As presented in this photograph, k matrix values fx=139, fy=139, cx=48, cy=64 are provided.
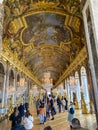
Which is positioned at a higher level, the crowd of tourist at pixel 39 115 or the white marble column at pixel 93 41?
the white marble column at pixel 93 41

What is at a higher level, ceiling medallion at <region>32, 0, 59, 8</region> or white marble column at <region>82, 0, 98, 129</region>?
ceiling medallion at <region>32, 0, 59, 8</region>

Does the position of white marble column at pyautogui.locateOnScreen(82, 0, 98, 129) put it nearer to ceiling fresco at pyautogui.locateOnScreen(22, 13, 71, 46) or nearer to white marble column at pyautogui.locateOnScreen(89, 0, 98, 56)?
white marble column at pyautogui.locateOnScreen(89, 0, 98, 56)

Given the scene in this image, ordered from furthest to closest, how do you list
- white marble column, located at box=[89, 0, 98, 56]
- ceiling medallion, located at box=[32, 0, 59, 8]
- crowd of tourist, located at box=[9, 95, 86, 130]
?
ceiling medallion, located at box=[32, 0, 59, 8]
white marble column, located at box=[89, 0, 98, 56]
crowd of tourist, located at box=[9, 95, 86, 130]

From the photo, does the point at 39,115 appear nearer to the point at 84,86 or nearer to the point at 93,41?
the point at 93,41

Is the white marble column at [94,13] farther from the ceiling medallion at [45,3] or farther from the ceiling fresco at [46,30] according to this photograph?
the ceiling fresco at [46,30]

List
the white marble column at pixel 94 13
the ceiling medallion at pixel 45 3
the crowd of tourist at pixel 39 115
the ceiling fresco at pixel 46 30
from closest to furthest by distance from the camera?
the crowd of tourist at pixel 39 115
the white marble column at pixel 94 13
the ceiling medallion at pixel 45 3
the ceiling fresco at pixel 46 30

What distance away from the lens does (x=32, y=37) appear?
14.7 metres

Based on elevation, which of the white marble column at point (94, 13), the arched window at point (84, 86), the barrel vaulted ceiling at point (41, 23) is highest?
the barrel vaulted ceiling at point (41, 23)

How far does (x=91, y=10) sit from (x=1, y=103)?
9985 mm

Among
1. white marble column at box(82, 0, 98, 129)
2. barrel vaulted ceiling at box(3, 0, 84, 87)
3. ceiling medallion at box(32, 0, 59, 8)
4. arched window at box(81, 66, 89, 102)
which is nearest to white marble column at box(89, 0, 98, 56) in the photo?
white marble column at box(82, 0, 98, 129)

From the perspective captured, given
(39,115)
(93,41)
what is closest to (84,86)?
(39,115)

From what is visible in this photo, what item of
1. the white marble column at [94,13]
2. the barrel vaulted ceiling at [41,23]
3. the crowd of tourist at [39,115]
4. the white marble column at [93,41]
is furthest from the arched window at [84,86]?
the white marble column at [94,13]

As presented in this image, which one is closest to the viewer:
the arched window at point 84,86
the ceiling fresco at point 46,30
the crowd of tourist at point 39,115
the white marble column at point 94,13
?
the crowd of tourist at point 39,115

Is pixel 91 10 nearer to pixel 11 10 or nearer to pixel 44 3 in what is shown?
pixel 44 3
